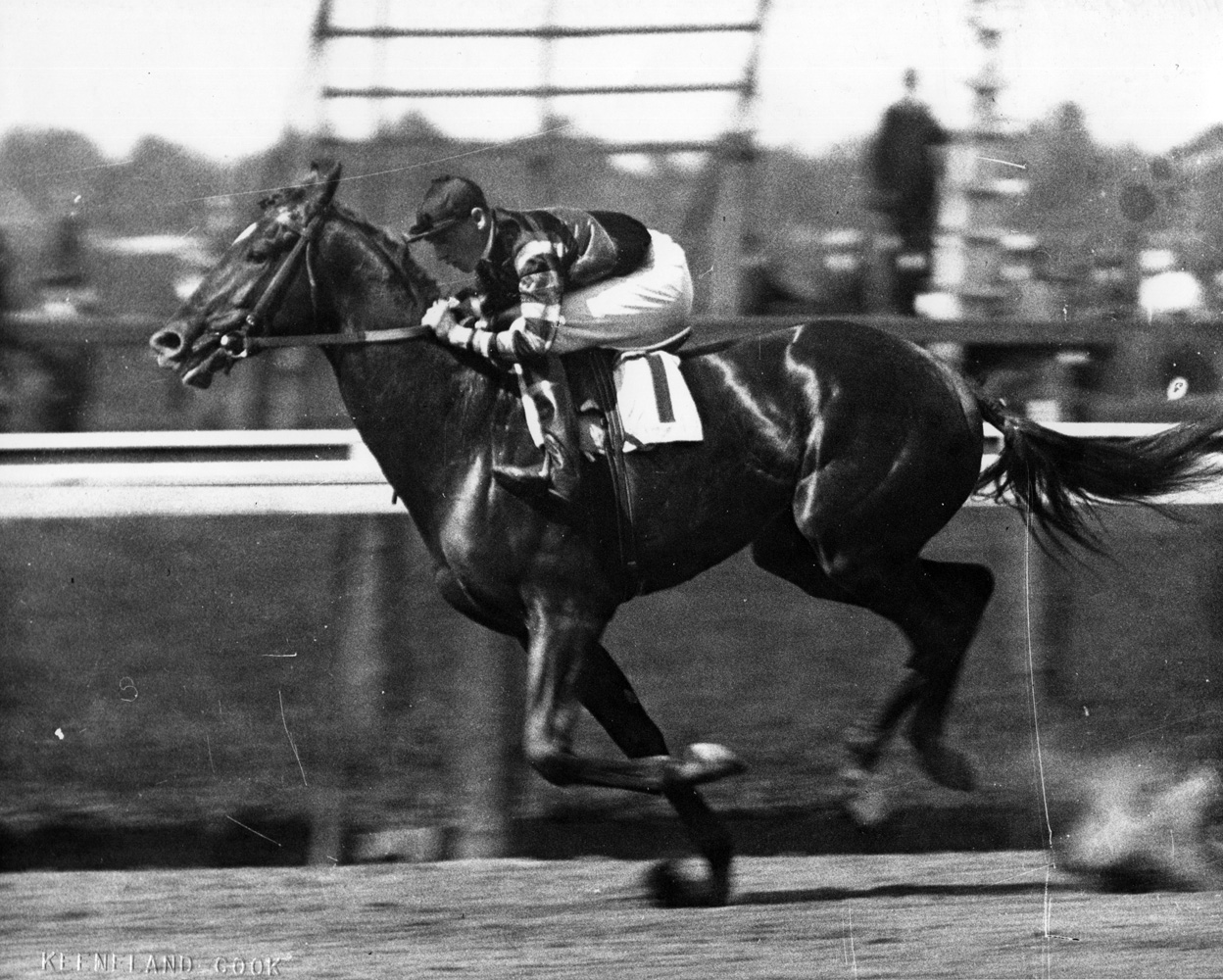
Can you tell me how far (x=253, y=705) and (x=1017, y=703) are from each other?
1.77 metres

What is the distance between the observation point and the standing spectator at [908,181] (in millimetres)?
4219

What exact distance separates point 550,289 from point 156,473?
3.19ft

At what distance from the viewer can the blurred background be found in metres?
4.10

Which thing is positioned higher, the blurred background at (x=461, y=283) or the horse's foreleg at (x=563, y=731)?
the blurred background at (x=461, y=283)

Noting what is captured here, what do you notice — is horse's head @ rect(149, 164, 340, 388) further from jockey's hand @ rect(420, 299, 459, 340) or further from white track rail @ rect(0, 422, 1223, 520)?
jockey's hand @ rect(420, 299, 459, 340)

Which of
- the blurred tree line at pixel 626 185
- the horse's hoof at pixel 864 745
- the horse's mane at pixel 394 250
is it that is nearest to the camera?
the blurred tree line at pixel 626 185

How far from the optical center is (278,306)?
4176 millimetres

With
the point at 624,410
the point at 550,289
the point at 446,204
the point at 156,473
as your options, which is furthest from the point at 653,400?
the point at 156,473

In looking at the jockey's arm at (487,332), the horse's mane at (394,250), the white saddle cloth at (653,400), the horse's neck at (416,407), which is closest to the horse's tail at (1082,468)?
the white saddle cloth at (653,400)

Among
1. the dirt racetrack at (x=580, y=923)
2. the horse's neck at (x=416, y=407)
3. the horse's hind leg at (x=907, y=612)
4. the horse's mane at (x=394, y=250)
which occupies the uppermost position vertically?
the horse's mane at (x=394, y=250)

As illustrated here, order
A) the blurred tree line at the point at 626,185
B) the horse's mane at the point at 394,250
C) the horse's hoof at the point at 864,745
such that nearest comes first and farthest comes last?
the blurred tree line at the point at 626,185 → the horse's mane at the point at 394,250 → the horse's hoof at the point at 864,745

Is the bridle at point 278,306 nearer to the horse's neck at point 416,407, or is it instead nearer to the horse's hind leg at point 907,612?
the horse's neck at point 416,407

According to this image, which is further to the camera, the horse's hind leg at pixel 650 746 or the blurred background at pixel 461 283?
the horse's hind leg at pixel 650 746

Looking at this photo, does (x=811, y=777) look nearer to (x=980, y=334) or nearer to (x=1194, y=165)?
(x=980, y=334)
